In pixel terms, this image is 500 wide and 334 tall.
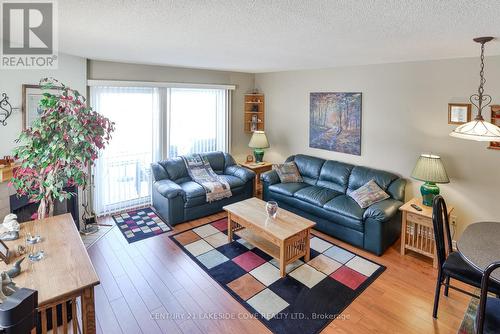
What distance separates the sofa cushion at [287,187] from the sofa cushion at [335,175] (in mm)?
303

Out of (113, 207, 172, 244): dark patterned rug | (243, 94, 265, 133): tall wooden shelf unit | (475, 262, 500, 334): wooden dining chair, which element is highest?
(243, 94, 265, 133): tall wooden shelf unit

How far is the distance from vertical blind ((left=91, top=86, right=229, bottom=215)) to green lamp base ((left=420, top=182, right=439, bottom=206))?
3.75 meters

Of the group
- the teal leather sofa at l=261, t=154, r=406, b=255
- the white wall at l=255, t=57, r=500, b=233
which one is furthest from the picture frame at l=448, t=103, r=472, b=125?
the teal leather sofa at l=261, t=154, r=406, b=255

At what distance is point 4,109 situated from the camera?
321 centimetres

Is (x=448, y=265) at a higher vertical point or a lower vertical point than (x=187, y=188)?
lower

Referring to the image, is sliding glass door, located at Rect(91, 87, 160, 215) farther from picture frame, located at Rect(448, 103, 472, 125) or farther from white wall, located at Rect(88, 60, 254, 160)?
picture frame, located at Rect(448, 103, 472, 125)

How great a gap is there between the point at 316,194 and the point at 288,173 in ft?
2.64

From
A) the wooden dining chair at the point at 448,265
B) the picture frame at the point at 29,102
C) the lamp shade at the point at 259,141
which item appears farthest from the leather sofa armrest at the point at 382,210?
the picture frame at the point at 29,102

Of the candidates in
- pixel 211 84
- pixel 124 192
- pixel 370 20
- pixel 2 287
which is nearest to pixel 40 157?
pixel 2 287

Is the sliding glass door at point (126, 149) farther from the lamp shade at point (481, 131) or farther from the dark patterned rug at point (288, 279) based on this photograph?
the lamp shade at point (481, 131)

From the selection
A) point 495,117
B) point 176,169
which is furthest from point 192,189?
point 495,117

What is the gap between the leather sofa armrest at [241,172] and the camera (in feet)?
17.2

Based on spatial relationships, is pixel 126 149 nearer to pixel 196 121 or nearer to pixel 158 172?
pixel 158 172

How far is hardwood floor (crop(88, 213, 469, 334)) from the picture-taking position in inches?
97.4
